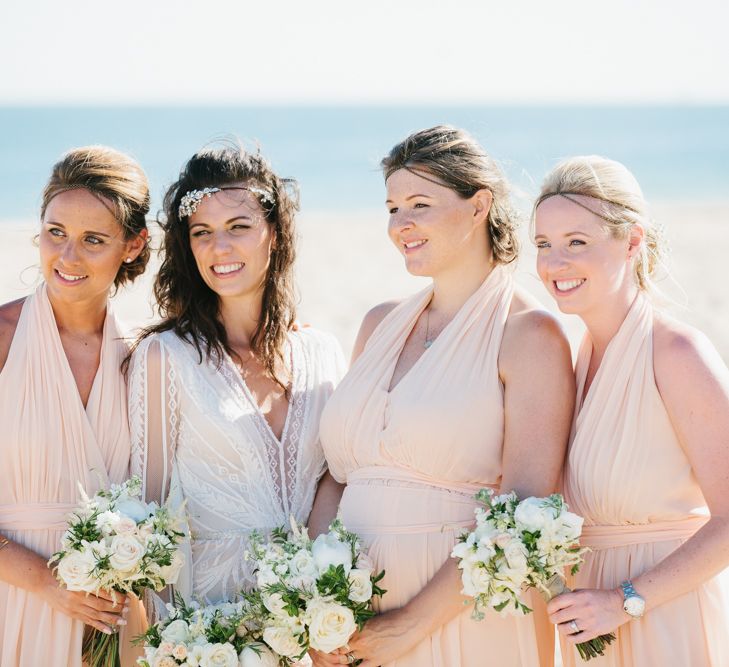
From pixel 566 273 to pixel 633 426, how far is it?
733 mm

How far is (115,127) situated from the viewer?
221 feet

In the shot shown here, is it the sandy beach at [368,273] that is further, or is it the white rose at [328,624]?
the sandy beach at [368,273]

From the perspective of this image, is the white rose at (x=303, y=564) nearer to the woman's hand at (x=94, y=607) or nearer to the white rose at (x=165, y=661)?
the white rose at (x=165, y=661)

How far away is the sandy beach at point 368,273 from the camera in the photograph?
596 inches

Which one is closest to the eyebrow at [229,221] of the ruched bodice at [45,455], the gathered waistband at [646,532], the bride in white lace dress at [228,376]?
the bride in white lace dress at [228,376]

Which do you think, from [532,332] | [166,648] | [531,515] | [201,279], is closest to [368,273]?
[201,279]

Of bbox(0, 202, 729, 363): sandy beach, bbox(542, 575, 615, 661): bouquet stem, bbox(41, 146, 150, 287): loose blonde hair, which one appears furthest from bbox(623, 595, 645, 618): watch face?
bbox(0, 202, 729, 363): sandy beach

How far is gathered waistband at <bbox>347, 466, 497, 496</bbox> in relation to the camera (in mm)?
4557

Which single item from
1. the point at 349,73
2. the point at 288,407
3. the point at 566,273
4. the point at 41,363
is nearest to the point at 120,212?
the point at 41,363

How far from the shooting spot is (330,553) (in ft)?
13.7

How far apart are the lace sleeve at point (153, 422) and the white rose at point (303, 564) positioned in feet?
3.45

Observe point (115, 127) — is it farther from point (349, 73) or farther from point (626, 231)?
point (626, 231)

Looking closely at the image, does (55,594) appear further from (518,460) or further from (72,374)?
(518,460)

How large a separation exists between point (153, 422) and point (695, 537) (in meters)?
2.57
